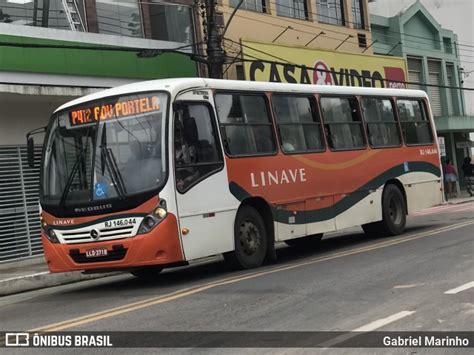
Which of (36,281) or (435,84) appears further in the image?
(435,84)

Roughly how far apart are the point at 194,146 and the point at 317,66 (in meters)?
15.7

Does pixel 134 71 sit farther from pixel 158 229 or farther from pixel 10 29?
pixel 158 229

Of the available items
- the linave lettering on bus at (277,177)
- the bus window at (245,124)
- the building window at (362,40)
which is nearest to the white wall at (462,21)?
the building window at (362,40)

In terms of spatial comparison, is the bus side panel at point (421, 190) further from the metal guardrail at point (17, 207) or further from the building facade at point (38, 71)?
the metal guardrail at point (17, 207)

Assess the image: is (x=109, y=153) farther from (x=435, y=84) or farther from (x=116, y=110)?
(x=435, y=84)

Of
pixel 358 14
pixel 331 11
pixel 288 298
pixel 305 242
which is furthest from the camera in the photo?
pixel 358 14

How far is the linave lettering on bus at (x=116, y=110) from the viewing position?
9383 millimetres

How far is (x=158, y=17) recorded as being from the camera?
2005cm

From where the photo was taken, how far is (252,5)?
2372cm

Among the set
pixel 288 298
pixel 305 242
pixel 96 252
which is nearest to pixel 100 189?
pixel 96 252

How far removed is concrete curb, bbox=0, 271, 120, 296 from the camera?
454 inches

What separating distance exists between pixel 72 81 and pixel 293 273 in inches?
375

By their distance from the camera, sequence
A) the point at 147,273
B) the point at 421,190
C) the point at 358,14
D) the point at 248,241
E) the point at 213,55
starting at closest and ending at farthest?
the point at 248,241 → the point at 147,273 → the point at 421,190 → the point at 213,55 → the point at 358,14

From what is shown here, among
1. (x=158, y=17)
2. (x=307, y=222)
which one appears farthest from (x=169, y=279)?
(x=158, y=17)
